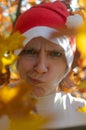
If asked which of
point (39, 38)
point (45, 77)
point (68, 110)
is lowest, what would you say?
point (68, 110)

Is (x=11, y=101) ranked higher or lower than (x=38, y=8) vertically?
lower

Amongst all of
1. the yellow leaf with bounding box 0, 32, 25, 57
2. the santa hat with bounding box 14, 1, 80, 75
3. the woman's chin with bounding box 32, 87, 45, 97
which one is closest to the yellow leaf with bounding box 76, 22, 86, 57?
the yellow leaf with bounding box 0, 32, 25, 57

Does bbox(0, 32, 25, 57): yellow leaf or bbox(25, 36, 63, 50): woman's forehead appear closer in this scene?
bbox(0, 32, 25, 57): yellow leaf

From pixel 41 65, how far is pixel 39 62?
0.04 feet

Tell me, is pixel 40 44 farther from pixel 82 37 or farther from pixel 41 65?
pixel 82 37

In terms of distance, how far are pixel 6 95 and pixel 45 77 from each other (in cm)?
51

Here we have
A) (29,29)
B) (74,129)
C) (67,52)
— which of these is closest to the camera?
(74,129)

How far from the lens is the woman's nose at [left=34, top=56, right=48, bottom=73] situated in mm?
742

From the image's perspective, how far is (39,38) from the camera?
2.60ft

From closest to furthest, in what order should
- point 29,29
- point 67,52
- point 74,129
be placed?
1. point 74,129
2. point 29,29
3. point 67,52

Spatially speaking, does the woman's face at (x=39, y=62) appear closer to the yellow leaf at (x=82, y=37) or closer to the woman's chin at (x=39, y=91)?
the woman's chin at (x=39, y=91)

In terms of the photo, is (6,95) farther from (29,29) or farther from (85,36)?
(29,29)

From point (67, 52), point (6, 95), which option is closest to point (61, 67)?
point (67, 52)

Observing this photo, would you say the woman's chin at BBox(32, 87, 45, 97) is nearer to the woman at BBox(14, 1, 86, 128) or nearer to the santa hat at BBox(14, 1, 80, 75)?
the woman at BBox(14, 1, 86, 128)
